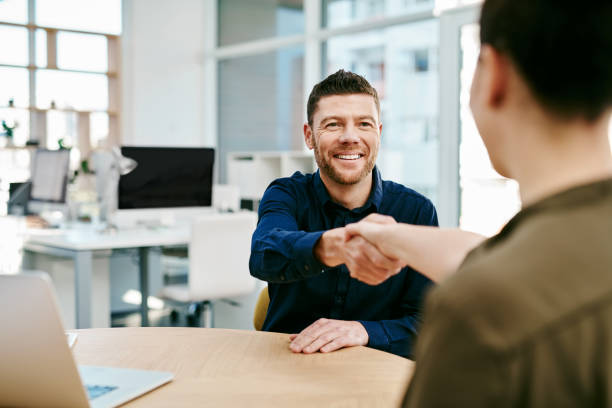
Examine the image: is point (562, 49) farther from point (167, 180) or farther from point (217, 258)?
point (167, 180)

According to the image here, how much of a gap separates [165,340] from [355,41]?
17.4 feet

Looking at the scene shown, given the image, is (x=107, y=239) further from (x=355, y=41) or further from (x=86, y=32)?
(x=86, y=32)

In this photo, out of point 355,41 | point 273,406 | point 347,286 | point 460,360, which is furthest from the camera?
point 355,41

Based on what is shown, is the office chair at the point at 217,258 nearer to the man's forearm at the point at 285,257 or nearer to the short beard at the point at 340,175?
the short beard at the point at 340,175

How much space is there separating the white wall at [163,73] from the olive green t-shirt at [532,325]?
25.1 feet

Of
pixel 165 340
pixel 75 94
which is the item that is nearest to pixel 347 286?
pixel 165 340

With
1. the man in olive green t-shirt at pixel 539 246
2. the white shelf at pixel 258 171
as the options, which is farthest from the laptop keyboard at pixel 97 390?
the white shelf at pixel 258 171

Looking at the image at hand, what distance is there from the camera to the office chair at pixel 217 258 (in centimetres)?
338

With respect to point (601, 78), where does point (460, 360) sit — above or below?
below

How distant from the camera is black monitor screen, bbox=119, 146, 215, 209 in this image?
396 cm

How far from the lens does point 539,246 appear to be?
1.30 ft

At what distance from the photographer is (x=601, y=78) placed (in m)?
0.44

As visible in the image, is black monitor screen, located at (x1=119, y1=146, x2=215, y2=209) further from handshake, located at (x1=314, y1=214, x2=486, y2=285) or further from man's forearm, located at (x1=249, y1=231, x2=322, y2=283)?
handshake, located at (x1=314, y1=214, x2=486, y2=285)

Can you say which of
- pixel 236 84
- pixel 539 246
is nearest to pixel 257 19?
pixel 236 84
